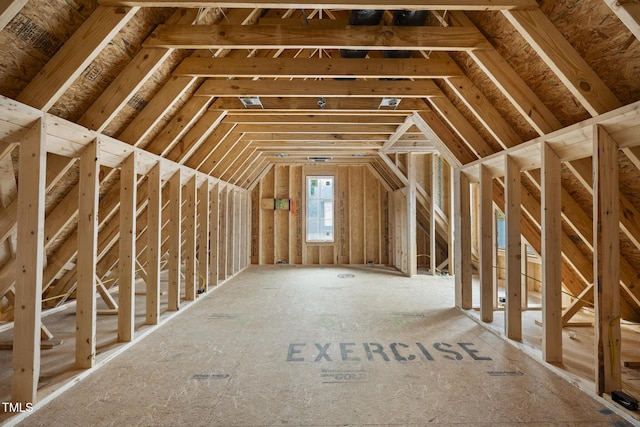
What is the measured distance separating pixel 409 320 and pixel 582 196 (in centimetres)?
223

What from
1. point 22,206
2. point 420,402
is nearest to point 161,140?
point 22,206

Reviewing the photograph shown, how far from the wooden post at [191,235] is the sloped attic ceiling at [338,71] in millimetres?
726

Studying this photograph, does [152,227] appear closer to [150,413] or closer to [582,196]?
[150,413]

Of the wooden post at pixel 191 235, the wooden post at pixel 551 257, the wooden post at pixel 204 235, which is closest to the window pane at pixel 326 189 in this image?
the wooden post at pixel 204 235

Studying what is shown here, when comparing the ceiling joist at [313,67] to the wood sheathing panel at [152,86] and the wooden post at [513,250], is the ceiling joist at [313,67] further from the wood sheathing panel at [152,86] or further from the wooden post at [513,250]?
the wooden post at [513,250]

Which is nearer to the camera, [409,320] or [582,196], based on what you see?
[582,196]

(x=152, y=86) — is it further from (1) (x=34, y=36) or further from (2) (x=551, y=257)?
(2) (x=551, y=257)

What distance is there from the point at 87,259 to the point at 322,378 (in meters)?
2.07

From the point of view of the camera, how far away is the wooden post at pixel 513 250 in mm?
3127

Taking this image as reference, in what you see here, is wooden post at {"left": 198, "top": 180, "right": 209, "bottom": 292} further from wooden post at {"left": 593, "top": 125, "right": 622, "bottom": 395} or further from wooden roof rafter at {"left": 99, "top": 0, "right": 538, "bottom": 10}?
wooden post at {"left": 593, "top": 125, "right": 622, "bottom": 395}

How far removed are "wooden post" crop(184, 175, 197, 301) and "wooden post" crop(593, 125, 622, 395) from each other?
425 cm

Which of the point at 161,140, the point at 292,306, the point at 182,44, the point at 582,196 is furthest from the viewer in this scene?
the point at 292,306

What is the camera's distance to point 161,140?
138 inches

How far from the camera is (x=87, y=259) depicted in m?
2.48
